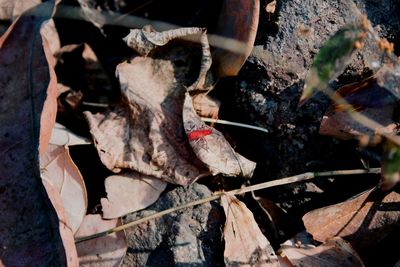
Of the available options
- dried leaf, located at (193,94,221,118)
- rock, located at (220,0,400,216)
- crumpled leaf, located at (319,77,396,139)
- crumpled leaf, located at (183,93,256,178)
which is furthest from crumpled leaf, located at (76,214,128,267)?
crumpled leaf, located at (319,77,396,139)

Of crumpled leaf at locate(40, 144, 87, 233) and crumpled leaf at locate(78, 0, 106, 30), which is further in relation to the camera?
crumpled leaf at locate(78, 0, 106, 30)

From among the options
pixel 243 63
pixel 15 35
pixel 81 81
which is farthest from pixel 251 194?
pixel 15 35

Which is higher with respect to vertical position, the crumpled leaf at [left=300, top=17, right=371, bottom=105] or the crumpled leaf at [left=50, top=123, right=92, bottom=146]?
the crumpled leaf at [left=300, top=17, right=371, bottom=105]

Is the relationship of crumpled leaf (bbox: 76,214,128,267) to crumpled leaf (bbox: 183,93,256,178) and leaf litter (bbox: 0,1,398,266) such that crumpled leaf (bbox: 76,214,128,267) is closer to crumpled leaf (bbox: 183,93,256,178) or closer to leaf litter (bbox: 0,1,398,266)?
leaf litter (bbox: 0,1,398,266)

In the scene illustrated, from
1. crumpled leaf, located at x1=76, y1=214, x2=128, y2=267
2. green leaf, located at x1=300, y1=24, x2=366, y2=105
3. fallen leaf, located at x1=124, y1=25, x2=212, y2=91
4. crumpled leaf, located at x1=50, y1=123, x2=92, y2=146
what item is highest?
green leaf, located at x1=300, y1=24, x2=366, y2=105

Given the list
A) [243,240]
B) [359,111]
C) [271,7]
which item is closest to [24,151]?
[243,240]

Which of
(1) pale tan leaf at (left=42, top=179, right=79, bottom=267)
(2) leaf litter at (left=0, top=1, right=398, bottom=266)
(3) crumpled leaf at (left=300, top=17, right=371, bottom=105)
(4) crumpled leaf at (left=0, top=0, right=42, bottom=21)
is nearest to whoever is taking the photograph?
(3) crumpled leaf at (left=300, top=17, right=371, bottom=105)

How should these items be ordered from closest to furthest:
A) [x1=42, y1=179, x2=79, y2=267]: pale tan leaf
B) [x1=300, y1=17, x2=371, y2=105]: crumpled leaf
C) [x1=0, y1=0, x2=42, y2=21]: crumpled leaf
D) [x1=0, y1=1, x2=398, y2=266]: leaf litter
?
[x1=300, y1=17, x2=371, y2=105]: crumpled leaf < [x1=42, y1=179, x2=79, y2=267]: pale tan leaf < [x1=0, y1=1, x2=398, y2=266]: leaf litter < [x1=0, y1=0, x2=42, y2=21]: crumpled leaf
